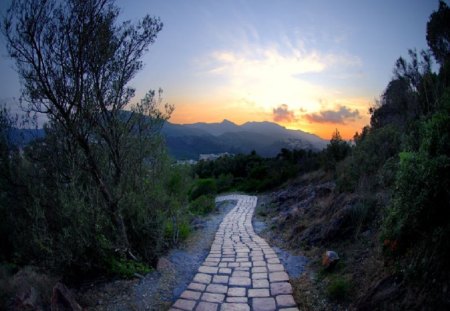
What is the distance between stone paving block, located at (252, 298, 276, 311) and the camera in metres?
3.73

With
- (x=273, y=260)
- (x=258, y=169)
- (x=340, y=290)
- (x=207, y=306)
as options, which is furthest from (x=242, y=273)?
(x=258, y=169)

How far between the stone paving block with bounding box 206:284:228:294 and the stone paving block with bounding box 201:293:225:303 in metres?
0.10

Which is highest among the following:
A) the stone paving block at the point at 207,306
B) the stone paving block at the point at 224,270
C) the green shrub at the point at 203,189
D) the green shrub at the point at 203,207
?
the stone paving block at the point at 207,306

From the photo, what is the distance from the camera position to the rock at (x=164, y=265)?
16.6ft

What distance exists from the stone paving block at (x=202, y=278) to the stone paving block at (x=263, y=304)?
3.44 feet

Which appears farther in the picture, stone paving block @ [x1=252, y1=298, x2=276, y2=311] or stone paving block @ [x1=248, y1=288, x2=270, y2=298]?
stone paving block @ [x1=248, y1=288, x2=270, y2=298]

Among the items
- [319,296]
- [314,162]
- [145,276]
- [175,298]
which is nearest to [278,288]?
[319,296]

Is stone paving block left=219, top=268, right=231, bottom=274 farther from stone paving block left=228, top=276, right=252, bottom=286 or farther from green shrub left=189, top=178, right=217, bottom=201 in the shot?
green shrub left=189, top=178, right=217, bottom=201

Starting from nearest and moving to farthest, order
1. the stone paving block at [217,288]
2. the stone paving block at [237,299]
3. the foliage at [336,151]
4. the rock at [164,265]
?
1. the stone paving block at [237,299]
2. the stone paving block at [217,288]
3. the rock at [164,265]
4. the foliage at [336,151]

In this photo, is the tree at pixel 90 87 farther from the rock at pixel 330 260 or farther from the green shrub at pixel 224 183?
A: the green shrub at pixel 224 183

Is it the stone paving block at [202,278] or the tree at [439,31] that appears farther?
the tree at [439,31]

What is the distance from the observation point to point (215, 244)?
732 cm

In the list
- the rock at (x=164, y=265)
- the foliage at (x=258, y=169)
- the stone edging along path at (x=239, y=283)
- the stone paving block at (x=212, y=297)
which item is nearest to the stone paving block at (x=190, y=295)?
the stone edging along path at (x=239, y=283)

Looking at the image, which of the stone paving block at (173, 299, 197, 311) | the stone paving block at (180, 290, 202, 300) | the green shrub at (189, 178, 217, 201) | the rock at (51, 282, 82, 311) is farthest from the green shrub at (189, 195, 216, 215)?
the rock at (51, 282, 82, 311)
